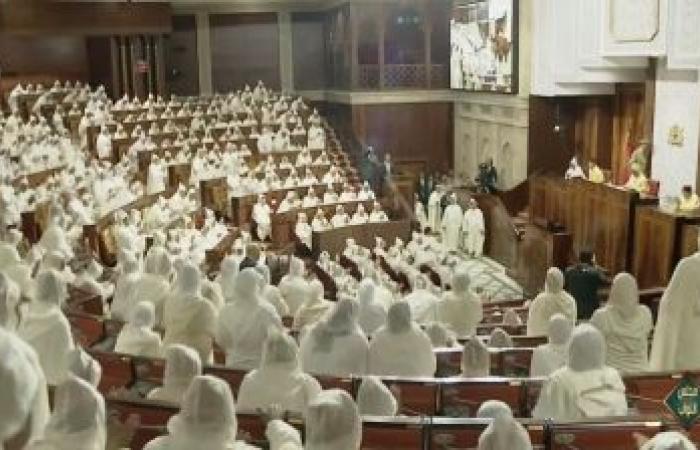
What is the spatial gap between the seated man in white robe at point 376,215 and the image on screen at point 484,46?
15.3ft

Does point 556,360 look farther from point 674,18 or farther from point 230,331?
point 674,18

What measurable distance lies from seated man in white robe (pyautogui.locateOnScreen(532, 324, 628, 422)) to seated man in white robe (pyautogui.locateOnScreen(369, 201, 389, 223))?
10.6m

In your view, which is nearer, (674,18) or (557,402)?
(557,402)

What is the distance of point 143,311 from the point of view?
19.9 feet

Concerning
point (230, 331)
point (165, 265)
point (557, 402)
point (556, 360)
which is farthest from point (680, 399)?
point (165, 265)

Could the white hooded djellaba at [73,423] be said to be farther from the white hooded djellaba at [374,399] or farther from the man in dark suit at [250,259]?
the man in dark suit at [250,259]

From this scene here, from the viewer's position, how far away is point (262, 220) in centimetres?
1504

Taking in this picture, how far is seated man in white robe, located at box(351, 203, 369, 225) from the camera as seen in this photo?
49.6 ft

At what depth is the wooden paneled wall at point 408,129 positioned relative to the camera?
2308 centimetres

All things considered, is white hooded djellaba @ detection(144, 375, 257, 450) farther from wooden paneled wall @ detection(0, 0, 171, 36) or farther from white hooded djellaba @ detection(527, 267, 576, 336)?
wooden paneled wall @ detection(0, 0, 171, 36)

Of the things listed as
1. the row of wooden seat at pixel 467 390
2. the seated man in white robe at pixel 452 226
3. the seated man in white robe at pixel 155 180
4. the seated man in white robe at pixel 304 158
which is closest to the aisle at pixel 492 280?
the seated man in white robe at pixel 452 226

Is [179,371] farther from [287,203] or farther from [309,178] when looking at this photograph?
[309,178]

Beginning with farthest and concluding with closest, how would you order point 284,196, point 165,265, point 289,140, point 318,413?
point 289,140
point 284,196
point 165,265
point 318,413

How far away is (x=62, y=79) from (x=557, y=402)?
70.1 feet
